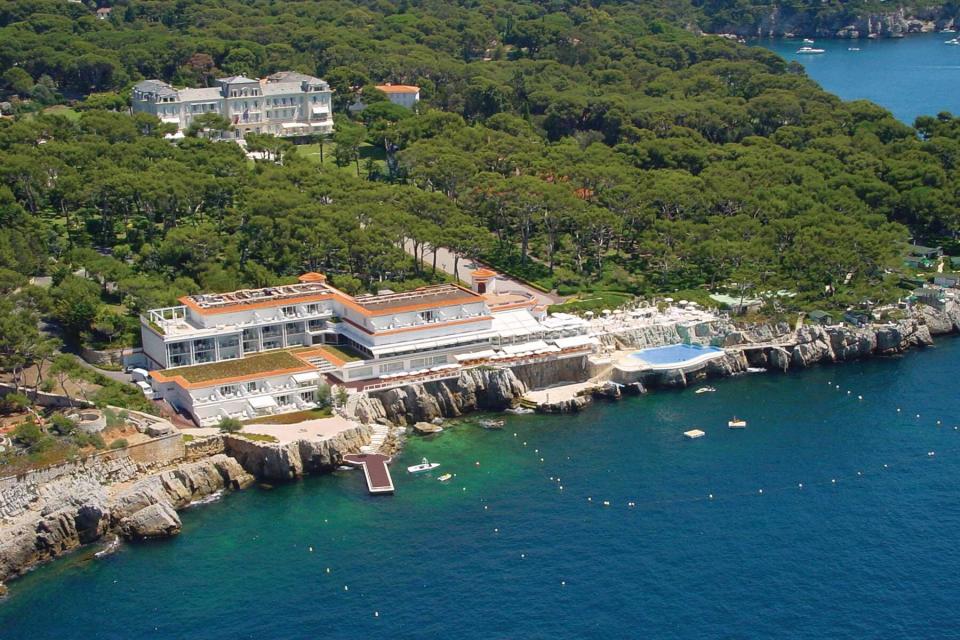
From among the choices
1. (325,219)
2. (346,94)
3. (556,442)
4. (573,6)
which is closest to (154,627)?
(556,442)

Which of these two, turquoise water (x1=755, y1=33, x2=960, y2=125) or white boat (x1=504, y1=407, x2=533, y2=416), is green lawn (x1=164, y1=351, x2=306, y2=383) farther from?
turquoise water (x1=755, y1=33, x2=960, y2=125)

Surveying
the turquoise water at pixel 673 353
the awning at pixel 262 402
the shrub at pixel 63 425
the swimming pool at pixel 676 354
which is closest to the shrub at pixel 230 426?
the awning at pixel 262 402

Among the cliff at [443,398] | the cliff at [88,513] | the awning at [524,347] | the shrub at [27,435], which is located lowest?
the cliff at [88,513]

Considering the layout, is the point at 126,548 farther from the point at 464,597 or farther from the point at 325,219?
the point at 325,219

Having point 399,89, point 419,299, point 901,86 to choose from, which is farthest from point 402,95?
point 901,86

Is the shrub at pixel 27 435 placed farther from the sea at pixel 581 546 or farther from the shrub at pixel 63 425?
the sea at pixel 581 546

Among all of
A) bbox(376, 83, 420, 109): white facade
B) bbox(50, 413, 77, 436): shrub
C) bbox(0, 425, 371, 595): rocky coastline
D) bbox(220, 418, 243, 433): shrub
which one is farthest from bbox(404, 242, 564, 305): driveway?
bbox(376, 83, 420, 109): white facade
